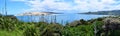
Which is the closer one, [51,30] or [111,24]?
[51,30]

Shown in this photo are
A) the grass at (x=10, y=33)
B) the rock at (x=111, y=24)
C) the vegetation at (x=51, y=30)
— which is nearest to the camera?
the vegetation at (x=51, y=30)

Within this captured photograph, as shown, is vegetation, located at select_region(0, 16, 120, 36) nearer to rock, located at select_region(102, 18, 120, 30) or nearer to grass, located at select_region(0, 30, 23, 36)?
grass, located at select_region(0, 30, 23, 36)

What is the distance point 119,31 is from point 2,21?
887 centimetres

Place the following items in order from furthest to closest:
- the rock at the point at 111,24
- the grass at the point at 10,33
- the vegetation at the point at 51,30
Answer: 1. the grass at the point at 10,33
2. the rock at the point at 111,24
3. the vegetation at the point at 51,30

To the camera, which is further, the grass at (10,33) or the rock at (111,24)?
the grass at (10,33)

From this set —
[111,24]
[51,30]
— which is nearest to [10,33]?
[51,30]

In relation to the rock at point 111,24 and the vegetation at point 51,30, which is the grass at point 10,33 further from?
the rock at point 111,24

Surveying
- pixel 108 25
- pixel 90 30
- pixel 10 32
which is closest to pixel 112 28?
pixel 108 25

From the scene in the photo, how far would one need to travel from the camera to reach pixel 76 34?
2270 cm

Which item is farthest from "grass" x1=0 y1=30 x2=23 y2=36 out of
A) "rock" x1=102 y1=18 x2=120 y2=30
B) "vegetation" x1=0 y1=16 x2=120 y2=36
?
"rock" x1=102 y1=18 x2=120 y2=30

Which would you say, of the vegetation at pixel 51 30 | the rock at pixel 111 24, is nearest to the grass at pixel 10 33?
the vegetation at pixel 51 30

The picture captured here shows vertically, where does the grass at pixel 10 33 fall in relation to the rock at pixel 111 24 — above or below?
below

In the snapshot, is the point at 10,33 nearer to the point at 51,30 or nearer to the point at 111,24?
the point at 51,30

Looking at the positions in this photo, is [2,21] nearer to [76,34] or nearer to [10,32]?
[10,32]
